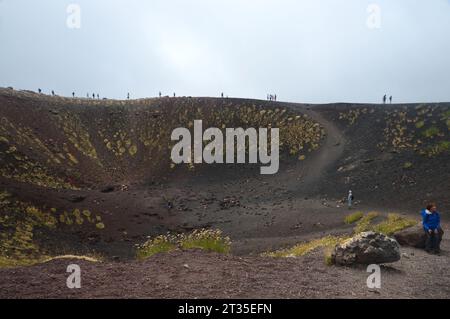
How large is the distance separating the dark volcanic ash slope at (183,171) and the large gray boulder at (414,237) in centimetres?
1157

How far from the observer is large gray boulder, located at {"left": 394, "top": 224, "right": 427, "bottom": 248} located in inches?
551

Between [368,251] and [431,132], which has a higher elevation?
[431,132]

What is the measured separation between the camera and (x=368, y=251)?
1037 centimetres

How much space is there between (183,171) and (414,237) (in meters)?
38.1

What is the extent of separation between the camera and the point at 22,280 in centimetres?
816

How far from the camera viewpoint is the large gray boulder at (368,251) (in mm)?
10406

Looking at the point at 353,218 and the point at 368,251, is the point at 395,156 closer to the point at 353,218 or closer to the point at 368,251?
the point at 353,218

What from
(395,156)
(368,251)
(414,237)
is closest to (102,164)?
(395,156)

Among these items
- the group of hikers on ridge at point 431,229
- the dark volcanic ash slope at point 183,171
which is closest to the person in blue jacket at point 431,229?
the group of hikers on ridge at point 431,229

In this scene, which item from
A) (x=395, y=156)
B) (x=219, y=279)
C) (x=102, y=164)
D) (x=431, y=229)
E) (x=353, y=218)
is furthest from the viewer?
(x=102, y=164)

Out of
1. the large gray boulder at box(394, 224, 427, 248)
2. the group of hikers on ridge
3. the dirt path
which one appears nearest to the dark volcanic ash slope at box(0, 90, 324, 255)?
the dirt path

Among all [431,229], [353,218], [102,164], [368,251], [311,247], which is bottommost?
[353,218]

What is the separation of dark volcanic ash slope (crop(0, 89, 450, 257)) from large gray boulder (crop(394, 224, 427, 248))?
11570 millimetres
